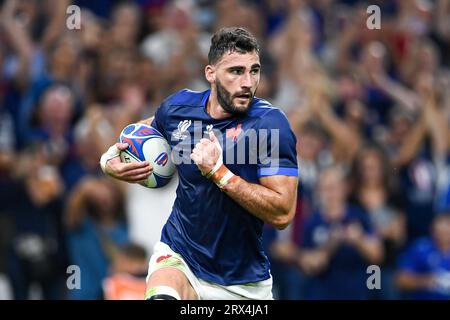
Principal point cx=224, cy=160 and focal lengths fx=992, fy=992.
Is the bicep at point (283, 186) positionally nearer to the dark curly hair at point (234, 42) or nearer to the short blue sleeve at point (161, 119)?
the dark curly hair at point (234, 42)

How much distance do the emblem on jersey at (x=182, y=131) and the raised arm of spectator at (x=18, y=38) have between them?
499cm

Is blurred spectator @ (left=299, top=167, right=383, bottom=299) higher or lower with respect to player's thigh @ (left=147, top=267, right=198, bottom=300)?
higher

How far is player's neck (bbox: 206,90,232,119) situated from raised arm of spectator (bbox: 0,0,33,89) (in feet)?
16.8

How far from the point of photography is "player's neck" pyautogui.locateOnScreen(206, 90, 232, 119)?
6891 mm

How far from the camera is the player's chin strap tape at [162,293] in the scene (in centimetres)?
639

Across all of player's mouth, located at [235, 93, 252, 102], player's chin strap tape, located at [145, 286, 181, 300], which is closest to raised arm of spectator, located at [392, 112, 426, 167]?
player's mouth, located at [235, 93, 252, 102]

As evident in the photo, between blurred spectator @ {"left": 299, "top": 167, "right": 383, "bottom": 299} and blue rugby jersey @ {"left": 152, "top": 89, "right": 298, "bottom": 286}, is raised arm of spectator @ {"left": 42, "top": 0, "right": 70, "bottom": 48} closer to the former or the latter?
blurred spectator @ {"left": 299, "top": 167, "right": 383, "bottom": 299}

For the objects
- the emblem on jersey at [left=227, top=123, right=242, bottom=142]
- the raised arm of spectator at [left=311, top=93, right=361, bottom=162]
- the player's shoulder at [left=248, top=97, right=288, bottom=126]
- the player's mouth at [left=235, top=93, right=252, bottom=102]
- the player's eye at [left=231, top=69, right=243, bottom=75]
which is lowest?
the emblem on jersey at [left=227, top=123, right=242, bottom=142]

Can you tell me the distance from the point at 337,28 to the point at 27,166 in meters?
4.44

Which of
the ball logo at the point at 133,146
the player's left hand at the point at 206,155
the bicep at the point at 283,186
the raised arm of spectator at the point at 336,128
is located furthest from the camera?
the raised arm of spectator at the point at 336,128

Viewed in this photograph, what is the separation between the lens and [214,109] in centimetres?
697

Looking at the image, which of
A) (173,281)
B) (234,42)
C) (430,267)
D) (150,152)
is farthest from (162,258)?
(430,267)

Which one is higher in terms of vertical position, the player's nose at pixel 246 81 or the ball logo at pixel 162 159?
the player's nose at pixel 246 81

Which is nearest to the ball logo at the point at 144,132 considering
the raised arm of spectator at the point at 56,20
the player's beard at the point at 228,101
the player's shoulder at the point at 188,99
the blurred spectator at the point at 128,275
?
the player's shoulder at the point at 188,99
